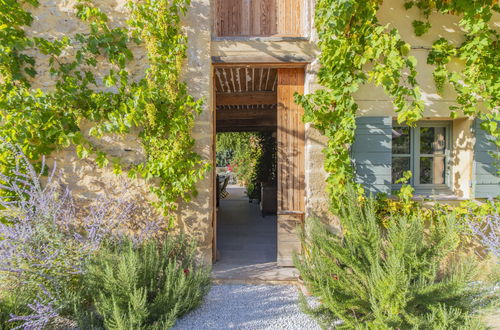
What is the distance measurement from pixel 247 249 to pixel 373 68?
9.99ft

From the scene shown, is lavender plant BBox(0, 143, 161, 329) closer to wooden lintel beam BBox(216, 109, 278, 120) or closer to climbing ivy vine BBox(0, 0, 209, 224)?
climbing ivy vine BBox(0, 0, 209, 224)

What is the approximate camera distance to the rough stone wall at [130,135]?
3.34 meters

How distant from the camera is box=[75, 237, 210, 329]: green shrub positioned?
2100 mm

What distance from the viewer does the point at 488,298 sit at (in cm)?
226

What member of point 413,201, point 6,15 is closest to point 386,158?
point 413,201

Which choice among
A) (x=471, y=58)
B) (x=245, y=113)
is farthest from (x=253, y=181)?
(x=471, y=58)

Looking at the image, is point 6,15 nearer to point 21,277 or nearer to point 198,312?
point 21,277

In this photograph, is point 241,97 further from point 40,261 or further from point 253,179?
point 40,261

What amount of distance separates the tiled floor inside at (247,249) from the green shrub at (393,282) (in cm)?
109

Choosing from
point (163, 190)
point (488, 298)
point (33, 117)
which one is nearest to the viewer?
point (488, 298)

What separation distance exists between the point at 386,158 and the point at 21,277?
382 centimetres

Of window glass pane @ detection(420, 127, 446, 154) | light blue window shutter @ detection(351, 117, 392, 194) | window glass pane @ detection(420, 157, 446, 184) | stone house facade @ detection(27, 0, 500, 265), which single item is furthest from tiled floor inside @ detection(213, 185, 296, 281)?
window glass pane @ detection(420, 127, 446, 154)

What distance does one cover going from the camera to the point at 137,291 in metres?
2.14

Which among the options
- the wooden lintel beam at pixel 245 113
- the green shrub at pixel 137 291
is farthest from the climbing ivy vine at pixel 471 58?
the wooden lintel beam at pixel 245 113
